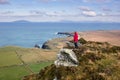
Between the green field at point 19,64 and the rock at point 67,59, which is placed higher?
the rock at point 67,59

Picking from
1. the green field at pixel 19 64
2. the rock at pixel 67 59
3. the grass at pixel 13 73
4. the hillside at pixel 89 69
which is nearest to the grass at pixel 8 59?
the green field at pixel 19 64

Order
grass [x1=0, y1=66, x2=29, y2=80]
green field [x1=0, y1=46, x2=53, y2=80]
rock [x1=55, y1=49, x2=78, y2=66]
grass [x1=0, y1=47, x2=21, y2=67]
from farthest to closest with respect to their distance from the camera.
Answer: grass [x1=0, y1=47, x2=21, y2=67]
green field [x1=0, y1=46, x2=53, y2=80]
grass [x1=0, y1=66, x2=29, y2=80]
rock [x1=55, y1=49, x2=78, y2=66]

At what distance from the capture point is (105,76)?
20.7 meters

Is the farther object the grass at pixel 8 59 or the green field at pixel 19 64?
the grass at pixel 8 59

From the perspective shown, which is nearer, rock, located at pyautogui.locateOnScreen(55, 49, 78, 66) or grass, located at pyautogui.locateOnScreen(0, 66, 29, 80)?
rock, located at pyautogui.locateOnScreen(55, 49, 78, 66)

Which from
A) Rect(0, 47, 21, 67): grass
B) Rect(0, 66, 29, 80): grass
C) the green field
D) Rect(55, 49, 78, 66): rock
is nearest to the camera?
Rect(55, 49, 78, 66): rock

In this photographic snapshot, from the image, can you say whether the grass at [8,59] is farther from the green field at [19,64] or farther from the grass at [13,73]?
the grass at [13,73]

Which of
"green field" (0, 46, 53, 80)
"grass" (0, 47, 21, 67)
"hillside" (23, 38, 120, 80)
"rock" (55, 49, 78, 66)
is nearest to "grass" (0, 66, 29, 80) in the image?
"green field" (0, 46, 53, 80)

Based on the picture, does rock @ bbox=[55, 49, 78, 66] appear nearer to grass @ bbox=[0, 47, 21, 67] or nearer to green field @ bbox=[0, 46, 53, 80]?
green field @ bbox=[0, 46, 53, 80]

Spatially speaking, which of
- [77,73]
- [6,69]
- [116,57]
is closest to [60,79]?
[77,73]

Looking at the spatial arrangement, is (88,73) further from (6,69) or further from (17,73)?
(6,69)

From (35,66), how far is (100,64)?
74.7 meters

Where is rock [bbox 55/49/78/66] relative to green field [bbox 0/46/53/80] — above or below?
above

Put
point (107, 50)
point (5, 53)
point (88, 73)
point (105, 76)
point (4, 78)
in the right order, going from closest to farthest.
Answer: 1. point (105, 76)
2. point (88, 73)
3. point (107, 50)
4. point (4, 78)
5. point (5, 53)
